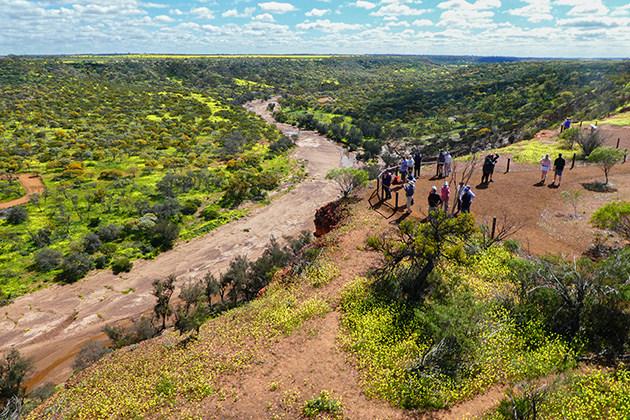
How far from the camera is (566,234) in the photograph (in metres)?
12.8

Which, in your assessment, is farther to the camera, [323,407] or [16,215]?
[16,215]

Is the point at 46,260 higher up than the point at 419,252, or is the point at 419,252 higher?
the point at 419,252

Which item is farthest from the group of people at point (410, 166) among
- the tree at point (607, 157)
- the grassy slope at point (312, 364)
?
the tree at point (607, 157)

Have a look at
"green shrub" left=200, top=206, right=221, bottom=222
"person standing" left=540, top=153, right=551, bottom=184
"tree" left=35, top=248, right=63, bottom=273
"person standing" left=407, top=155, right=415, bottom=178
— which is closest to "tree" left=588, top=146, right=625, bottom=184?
"person standing" left=540, top=153, right=551, bottom=184

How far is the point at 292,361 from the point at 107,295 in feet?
52.1

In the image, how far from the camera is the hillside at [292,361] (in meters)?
7.65

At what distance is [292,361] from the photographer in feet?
30.0

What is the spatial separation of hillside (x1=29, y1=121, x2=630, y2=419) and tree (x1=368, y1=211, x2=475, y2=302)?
117 cm

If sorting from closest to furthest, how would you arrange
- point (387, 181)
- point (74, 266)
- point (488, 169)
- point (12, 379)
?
point (12, 379)
point (387, 181)
point (488, 169)
point (74, 266)

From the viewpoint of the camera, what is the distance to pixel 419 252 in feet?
32.7

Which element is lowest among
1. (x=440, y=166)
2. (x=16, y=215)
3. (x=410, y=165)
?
(x=16, y=215)

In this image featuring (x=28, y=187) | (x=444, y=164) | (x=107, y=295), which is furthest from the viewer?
(x=28, y=187)

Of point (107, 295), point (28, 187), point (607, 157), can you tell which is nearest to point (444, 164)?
point (607, 157)

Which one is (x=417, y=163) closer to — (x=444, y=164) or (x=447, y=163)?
(x=447, y=163)
